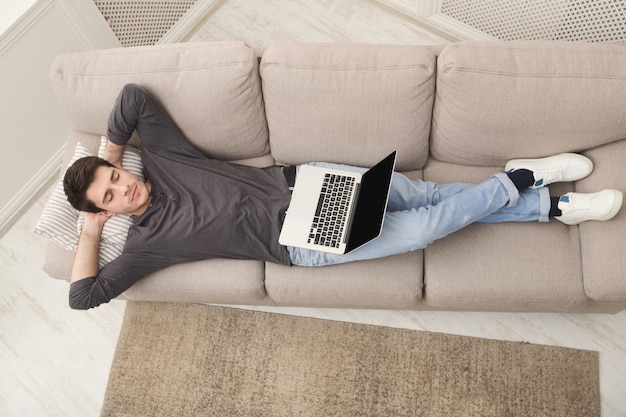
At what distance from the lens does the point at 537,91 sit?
1638mm

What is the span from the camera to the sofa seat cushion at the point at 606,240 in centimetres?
163

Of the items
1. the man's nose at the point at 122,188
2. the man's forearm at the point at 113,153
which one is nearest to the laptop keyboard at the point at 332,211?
the man's nose at the point at 122,188

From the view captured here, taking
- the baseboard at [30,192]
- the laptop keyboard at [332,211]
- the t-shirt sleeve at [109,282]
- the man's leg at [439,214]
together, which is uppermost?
the baseboard at [30,192]

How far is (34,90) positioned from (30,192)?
1.80ft

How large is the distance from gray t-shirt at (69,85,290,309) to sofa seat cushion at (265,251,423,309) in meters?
0.09

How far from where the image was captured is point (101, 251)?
1895 mm

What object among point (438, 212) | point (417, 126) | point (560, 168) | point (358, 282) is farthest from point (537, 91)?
point (358, 282)

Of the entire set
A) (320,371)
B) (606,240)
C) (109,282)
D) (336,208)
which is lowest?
(320,371)

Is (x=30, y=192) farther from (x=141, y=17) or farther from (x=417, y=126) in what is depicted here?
(x=417, y=126)

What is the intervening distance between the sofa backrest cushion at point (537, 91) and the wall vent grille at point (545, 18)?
1.61ft

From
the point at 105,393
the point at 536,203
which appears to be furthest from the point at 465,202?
the point at 105,393

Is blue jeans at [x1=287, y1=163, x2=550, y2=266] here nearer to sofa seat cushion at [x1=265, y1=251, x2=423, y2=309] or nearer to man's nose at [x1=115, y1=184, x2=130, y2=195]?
sofa seat cushion at [x1=265, y1=251, x2=423, y2=309]

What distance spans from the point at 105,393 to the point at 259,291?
35.9 inches

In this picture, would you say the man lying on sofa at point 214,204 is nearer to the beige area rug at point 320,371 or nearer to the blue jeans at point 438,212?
the blue jeans at point 438,212
